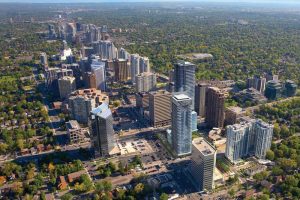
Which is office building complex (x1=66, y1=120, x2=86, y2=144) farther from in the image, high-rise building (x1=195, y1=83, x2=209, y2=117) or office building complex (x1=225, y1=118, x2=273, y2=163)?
office building complex (x1=225, y1=118, x2=273, y2=163)

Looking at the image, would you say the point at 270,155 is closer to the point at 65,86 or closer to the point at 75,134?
the point at 75,134

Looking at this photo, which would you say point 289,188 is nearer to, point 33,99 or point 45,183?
point 45,183

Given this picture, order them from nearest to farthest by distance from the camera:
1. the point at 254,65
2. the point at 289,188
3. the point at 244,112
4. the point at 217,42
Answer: the point at 289,188 → the point at 244,112 → the point at 254,65 → the point at 217,42

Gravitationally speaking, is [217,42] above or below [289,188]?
above

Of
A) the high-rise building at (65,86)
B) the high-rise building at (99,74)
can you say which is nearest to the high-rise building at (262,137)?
the high-rise building at (99,74)

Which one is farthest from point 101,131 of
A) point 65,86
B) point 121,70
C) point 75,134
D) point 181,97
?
point 121,70

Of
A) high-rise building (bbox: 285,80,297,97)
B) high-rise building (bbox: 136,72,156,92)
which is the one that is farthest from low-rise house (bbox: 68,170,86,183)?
high-rise building (bbox: 285,80,297,97)

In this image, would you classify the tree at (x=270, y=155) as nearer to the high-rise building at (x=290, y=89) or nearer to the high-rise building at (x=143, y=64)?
the high-rise building at (x=290, y=89)

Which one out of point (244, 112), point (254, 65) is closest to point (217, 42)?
point (254, 65)
